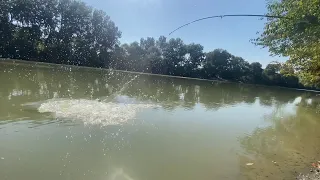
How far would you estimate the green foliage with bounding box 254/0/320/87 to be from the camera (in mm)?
13992

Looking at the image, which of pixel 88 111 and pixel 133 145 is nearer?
pixel 133 145

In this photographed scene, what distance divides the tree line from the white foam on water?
44.3m

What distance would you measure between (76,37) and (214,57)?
54.1 metres

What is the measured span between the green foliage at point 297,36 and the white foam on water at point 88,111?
34.2ft

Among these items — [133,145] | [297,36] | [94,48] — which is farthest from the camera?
[94,48]

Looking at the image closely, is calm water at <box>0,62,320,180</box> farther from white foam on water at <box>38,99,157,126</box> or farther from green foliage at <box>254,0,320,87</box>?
green foliage at <box>254,0,320,87</box>

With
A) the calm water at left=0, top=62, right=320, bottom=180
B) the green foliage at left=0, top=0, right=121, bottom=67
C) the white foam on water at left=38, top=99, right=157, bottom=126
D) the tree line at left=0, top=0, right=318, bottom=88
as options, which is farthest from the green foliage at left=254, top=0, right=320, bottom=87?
the green foliage at left=0, top=0, right=121, bottom=67

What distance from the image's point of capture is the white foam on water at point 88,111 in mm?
15133

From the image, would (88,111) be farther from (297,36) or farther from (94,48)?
(94,48)

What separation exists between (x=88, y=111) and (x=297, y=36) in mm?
13431

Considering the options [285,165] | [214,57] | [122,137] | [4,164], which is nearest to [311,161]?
[285,165]

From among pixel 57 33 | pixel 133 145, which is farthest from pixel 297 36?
pixel 57 33

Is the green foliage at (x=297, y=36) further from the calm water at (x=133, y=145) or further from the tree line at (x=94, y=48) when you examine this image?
the tree line at (x=94, y=48)

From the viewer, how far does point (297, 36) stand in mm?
16969
